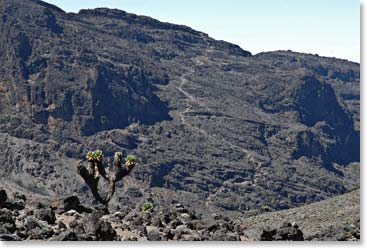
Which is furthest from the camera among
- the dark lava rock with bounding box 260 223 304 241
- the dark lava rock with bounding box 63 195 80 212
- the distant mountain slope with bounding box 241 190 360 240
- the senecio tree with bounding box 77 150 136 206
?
the senecio tree with bounding box 77 150 136 206

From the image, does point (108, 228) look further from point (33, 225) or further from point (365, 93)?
point (365, 93)

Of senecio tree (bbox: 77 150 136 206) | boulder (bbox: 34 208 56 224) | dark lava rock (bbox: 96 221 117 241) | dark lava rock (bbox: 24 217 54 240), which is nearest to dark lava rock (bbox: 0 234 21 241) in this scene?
dark lava rock (bbox: 24 217 54 240)

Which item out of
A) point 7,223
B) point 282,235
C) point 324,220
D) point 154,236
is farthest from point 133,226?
point 324,220

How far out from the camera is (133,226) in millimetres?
24422

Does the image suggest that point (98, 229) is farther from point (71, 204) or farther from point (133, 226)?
point (71, 204)

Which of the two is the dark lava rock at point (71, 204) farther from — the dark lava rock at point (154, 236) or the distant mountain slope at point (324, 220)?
the distant mountain slope at point (324, 220)

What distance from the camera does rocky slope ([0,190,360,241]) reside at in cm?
1962

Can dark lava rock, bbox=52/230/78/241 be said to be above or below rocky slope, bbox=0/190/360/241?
above

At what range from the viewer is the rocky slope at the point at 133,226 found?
19.6 meters

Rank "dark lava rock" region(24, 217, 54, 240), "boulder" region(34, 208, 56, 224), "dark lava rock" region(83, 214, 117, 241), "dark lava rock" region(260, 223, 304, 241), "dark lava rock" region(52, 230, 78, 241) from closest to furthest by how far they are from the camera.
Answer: "dark lava rock" region(52, 230, 78, 241), "dark lava rock" region(24, 217, 54, 240), "dark lava rock" region(83, 214, 117, 241), "dark lava rock" region(260, 223, 304, 241), "boulder" region(34, 208, 56, 224)

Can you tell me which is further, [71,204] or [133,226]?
[71,204]

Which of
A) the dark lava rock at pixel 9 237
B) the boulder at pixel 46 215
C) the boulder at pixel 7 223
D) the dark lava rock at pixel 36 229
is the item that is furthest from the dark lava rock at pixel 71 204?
the dark lava rock at pixel 9 237

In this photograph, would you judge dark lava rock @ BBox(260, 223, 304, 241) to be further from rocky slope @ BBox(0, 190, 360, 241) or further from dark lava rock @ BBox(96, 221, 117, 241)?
dark lava rock @ BBox(96, 221, 117, 241)

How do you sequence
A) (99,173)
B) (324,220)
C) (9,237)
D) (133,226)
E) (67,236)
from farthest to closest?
(99,173)
(324,220)
(133,226)
(67,236)
(9,237)
